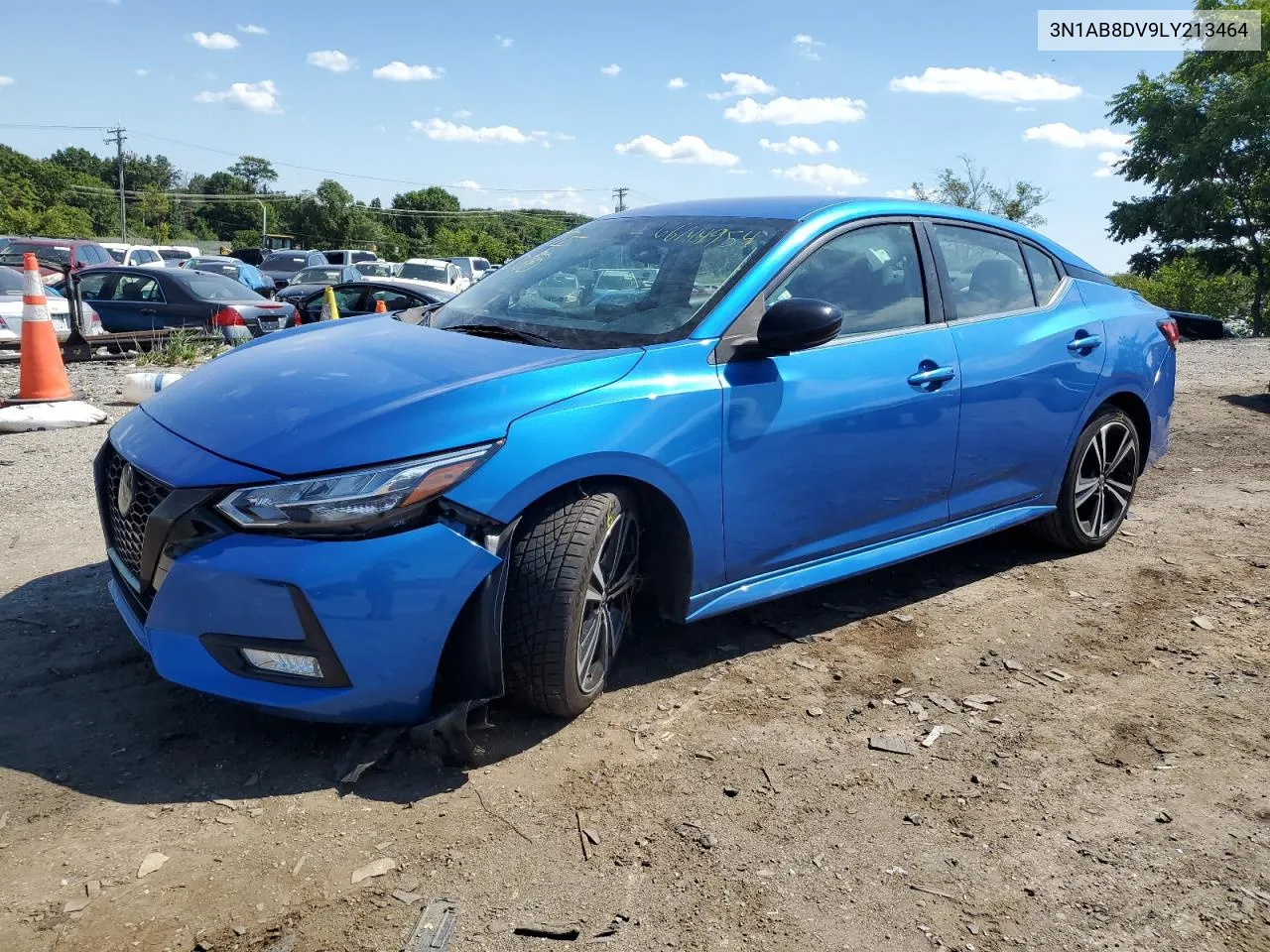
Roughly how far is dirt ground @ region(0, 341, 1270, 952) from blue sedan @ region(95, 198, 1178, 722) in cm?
29

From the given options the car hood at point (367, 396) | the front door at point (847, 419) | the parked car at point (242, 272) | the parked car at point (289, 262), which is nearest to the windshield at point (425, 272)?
the parked car at point (242, 272)

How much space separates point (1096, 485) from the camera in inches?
199

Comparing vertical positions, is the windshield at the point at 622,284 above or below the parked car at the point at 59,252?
below

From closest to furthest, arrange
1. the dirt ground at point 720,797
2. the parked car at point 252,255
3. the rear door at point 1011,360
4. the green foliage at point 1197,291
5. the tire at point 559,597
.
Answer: the dirt ground at point 720,797 → the tire at point 559,597 → the rear door at point 1011,360 → the green foliage at point 1197,291 → the parked car at point 252,255

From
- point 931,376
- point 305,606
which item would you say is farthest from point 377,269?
point 305,606

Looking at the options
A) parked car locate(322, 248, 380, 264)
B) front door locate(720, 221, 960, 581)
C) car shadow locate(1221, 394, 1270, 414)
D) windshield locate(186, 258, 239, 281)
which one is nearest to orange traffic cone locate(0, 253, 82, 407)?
front door locate(720, 221, 960, 581)

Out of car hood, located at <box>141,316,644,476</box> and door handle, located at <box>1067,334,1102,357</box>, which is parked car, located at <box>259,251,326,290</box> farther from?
car hood, located at <box>141,316,644,476</box>

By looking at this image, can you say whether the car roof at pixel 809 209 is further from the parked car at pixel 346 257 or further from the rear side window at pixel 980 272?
the parked car at pixel 346 257

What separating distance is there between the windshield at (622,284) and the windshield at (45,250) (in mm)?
22784

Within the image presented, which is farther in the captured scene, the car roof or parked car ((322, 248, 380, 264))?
parked car ((322, 248, 380, 264))

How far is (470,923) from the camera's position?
2.32m

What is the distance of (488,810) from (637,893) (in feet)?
1.72

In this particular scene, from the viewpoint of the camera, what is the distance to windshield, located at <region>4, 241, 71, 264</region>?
24.2m

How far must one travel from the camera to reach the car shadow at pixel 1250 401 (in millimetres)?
9528
